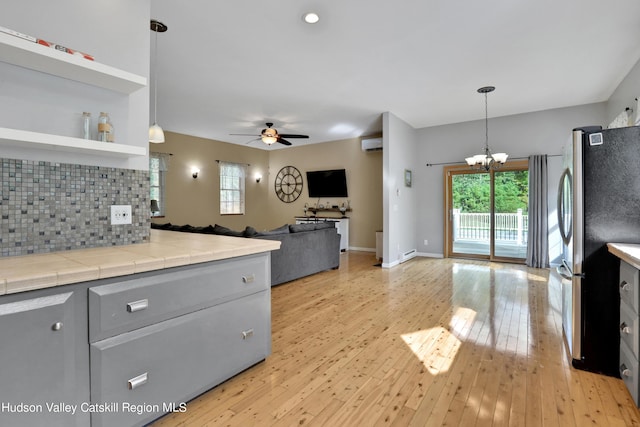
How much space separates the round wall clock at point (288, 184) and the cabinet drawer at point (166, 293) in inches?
279

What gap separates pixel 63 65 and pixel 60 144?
435 millimetres

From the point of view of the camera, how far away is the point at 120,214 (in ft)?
6.49

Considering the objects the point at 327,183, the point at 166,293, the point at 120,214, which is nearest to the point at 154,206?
the point at 327,183

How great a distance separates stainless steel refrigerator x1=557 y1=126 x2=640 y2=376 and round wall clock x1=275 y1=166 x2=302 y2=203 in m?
7.25

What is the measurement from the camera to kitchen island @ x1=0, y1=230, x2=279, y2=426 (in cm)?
115

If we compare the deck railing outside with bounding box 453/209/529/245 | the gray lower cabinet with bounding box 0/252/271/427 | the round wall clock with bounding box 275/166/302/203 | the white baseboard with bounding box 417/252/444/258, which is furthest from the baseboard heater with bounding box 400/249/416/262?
the gray lower cabinet with bounding box 0/252/271/427

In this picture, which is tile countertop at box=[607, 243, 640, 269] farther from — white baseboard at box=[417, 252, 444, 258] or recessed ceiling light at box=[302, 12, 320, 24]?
white baseboard at box=[417, 252, 444, 258]

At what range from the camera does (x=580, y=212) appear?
87.9 inches

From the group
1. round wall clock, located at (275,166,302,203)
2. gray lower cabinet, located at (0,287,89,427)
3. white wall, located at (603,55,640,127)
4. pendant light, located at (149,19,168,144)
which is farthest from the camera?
round wall clock, located at (275,166,302,203)

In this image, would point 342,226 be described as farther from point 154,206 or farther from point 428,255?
point 154,206

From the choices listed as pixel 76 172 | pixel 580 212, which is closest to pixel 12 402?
pixel 76 172

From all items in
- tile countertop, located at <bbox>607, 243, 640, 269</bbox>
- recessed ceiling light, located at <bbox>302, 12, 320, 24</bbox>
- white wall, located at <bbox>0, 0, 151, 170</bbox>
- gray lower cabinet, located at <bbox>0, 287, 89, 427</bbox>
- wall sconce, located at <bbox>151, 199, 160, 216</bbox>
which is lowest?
gray lower cabinet, located at <bbox>0, 287, 89, 427</bbox>

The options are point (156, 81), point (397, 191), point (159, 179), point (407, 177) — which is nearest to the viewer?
point (156, 81)

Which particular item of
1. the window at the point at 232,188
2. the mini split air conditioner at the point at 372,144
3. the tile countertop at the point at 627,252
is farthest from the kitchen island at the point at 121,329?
the window at the point at 232,188
